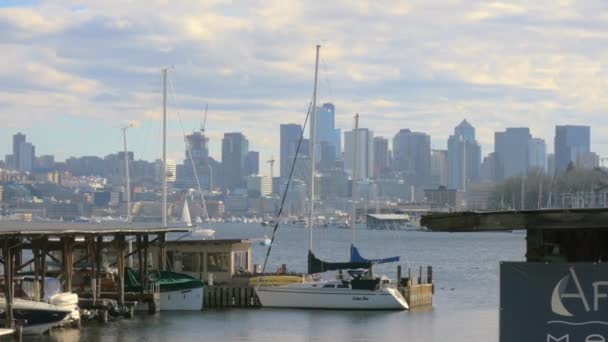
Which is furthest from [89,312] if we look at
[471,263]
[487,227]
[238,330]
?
[471,263]

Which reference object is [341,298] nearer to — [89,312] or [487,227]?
[89,312]

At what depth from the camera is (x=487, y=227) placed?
50.6 feet

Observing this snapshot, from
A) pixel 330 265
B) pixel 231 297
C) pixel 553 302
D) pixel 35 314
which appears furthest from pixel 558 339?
pixel 330 265

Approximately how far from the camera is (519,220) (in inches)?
599

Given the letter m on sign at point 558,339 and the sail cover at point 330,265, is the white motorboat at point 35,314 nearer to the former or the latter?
the sail cover at point 330,265

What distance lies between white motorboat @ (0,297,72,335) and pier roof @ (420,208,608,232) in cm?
2936

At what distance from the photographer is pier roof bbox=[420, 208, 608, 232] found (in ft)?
48.5

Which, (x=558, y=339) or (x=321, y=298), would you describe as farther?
(x=321, y=298)

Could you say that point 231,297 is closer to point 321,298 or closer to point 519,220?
point 321,298

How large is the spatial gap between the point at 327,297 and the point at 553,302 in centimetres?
4472

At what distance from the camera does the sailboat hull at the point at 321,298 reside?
59.0 metres

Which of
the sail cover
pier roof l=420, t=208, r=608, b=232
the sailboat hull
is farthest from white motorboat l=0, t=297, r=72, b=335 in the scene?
pier roof l=420, t=208, r=608, b=232

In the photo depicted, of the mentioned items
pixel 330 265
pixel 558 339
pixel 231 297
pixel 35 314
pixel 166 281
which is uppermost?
pixel 558 339

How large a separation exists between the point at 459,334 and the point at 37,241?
17.0 m
